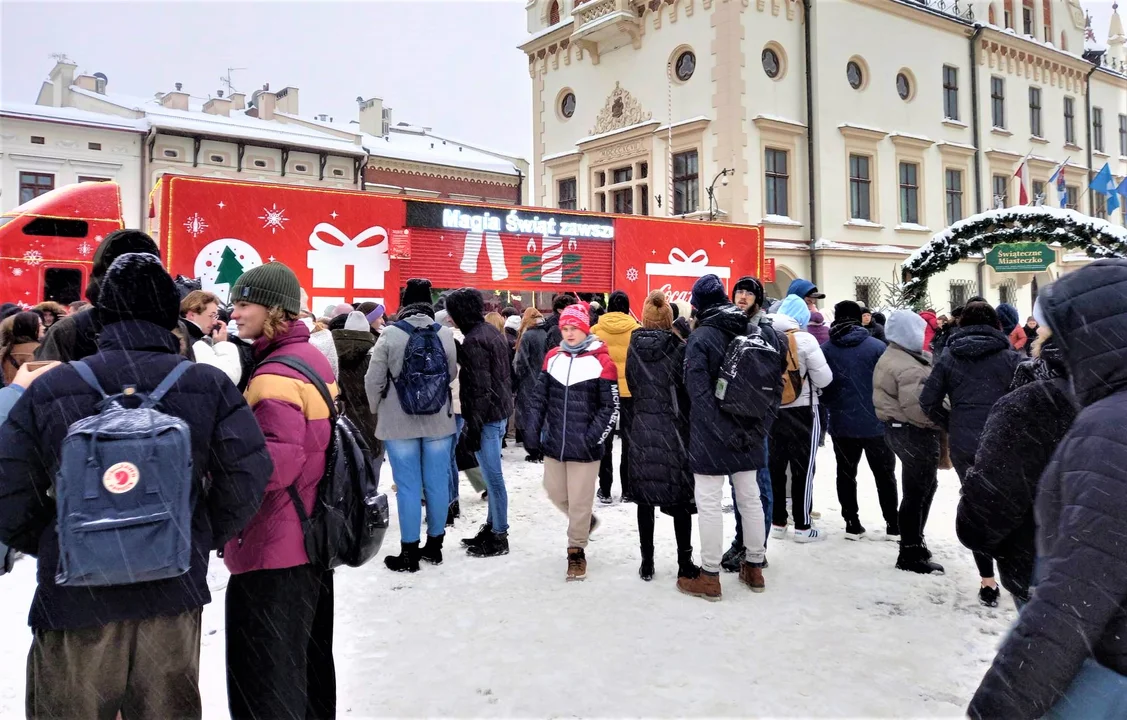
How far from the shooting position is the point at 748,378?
14.4 ft

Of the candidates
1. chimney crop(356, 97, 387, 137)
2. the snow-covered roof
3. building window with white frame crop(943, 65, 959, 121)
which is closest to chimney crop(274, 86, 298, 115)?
chimney crop(356, 97, 387, 137)

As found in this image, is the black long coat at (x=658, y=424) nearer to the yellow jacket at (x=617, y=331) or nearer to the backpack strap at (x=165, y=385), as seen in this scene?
the yellow jacket at (x=617, y=331)

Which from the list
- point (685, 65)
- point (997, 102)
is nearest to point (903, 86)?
point (997, 102)

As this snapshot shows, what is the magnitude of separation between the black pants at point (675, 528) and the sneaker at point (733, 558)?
1.58 ft

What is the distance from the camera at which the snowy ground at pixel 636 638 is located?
3.28 meters

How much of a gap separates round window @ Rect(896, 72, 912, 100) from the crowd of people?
716 inches

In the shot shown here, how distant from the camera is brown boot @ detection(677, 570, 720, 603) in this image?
177 inches

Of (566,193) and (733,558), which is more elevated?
(566,193)

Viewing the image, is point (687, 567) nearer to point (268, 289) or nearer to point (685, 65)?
point (268, 289)

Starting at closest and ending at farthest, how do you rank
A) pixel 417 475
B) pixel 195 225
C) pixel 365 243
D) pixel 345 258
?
pixel 417 475
pixel 195 225
pixel 345 258
pixel 365 243

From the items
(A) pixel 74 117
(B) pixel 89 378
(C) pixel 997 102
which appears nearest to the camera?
(B) pixel 89 378

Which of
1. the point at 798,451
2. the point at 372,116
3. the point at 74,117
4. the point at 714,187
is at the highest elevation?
the point at 372,116

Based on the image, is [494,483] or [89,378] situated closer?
[89,378]

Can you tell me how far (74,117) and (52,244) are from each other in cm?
2235
